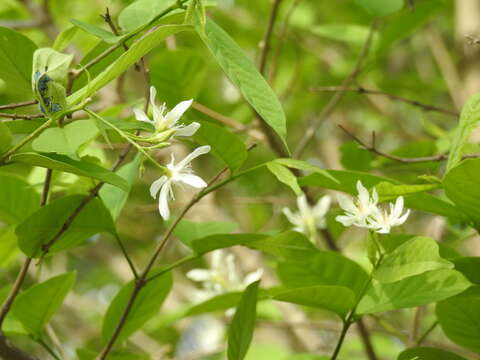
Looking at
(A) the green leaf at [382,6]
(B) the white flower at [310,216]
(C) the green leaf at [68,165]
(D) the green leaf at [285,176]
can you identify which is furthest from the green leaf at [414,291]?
(A) the green leaf at [382,6]

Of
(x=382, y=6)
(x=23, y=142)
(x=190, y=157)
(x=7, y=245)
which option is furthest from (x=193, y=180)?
(x=382, y=6)

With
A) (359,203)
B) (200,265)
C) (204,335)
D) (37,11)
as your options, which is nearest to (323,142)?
(200,265)

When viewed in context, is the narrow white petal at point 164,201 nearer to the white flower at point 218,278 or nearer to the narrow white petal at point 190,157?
the narrow white petal at point 190,157

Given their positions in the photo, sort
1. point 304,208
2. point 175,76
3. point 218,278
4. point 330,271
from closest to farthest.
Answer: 1. point 330,271
2. point 175,76
3. point 304,208
4. point 218,278

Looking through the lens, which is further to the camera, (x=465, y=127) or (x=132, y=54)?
(x=465, y=127)

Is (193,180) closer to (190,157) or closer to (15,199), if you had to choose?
(190,157)

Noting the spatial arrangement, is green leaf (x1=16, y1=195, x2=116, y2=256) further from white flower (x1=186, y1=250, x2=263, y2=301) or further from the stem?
white flower (x1=186, y1=250, x2=263, y2=301)

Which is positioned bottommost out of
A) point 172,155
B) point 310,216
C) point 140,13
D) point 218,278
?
point 218,278
